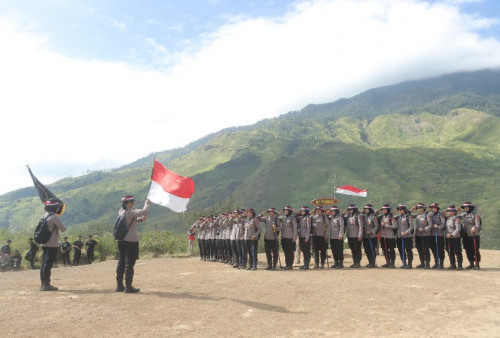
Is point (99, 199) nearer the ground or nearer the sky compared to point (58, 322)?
nearer the sky

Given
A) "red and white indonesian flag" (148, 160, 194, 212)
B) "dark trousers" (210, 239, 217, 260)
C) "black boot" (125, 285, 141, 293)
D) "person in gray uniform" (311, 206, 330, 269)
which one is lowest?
"black boot" (125, 285, 141, 293)

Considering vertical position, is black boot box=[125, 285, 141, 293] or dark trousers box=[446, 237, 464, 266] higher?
dark trousers box=[446, 237, 464, 266]

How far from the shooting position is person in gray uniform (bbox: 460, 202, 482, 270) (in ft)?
42.8

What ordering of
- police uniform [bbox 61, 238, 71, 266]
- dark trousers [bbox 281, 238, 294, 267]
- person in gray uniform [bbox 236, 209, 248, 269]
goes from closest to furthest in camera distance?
1. dark trousers [bbox 281, 238, 294, 267]
2. person in gray uniform [bbox 236, 209, 248, 269]
3. police uniform [bbox 61, 238, 71, 266]

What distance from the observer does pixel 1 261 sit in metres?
21.5

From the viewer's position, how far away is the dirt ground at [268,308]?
20.6ft

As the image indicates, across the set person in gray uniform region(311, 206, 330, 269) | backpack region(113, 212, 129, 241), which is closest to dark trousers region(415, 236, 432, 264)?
person in gray uniform region(311, 206, 330, 269)

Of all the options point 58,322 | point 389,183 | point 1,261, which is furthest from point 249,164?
point 58,322

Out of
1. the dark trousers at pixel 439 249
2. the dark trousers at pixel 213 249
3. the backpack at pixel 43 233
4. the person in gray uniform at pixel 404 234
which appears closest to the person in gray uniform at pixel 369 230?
the person in gray uniform at pixel 404 234

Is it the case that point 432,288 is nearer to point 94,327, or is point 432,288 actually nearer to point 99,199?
point 94,327

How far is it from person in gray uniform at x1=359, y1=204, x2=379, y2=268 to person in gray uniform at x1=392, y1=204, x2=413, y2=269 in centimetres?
74

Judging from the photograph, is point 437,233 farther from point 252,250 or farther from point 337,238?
point 252,250

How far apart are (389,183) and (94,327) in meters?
136

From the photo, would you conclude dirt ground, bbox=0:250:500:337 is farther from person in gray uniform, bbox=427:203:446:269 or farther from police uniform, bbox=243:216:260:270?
police uniform, bbox=243:216:260:270
